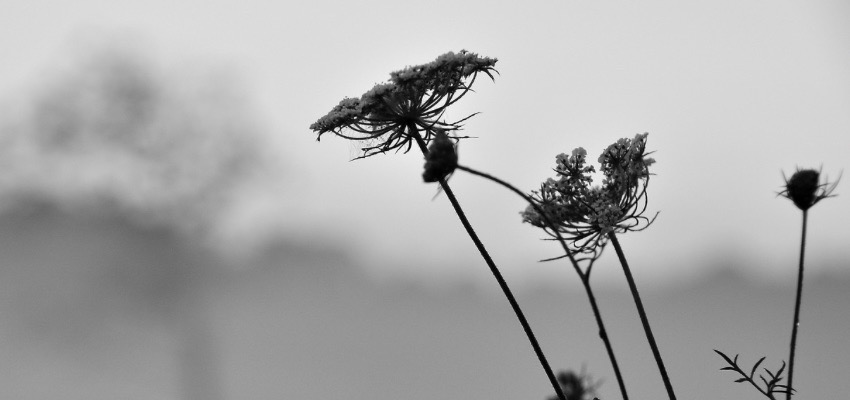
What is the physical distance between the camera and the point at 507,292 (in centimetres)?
156

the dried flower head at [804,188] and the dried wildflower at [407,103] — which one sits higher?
the dried wildflower at [407,103]

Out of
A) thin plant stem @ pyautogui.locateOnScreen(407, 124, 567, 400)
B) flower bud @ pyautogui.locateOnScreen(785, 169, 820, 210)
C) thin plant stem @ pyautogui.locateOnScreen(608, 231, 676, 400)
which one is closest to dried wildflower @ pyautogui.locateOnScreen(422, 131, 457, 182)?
thin plant stem @ pyautogui.locateOnScreen(407, 124, 567, 400)

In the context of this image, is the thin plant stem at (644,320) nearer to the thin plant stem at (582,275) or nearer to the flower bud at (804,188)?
the thin plant stem at (582,275)

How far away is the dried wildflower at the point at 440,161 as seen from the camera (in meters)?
1.55

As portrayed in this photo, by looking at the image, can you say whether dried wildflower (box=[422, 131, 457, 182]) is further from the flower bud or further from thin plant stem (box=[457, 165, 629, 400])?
the flower bud

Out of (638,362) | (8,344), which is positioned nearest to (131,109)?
(8,344)

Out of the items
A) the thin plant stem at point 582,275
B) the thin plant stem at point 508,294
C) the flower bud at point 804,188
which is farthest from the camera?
the flower bud at point 804,188

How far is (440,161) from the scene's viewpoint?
5.08 ft

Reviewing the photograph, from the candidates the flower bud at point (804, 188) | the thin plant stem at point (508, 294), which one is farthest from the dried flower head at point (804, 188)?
the thin plant stem at point (508, 294)

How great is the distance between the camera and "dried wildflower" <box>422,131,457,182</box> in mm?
1548

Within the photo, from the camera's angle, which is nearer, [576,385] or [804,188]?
[576,385]

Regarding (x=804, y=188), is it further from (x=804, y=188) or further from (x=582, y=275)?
(x=582, y=275)

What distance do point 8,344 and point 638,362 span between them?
1373 cm

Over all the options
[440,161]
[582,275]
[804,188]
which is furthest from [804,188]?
[440,161]
